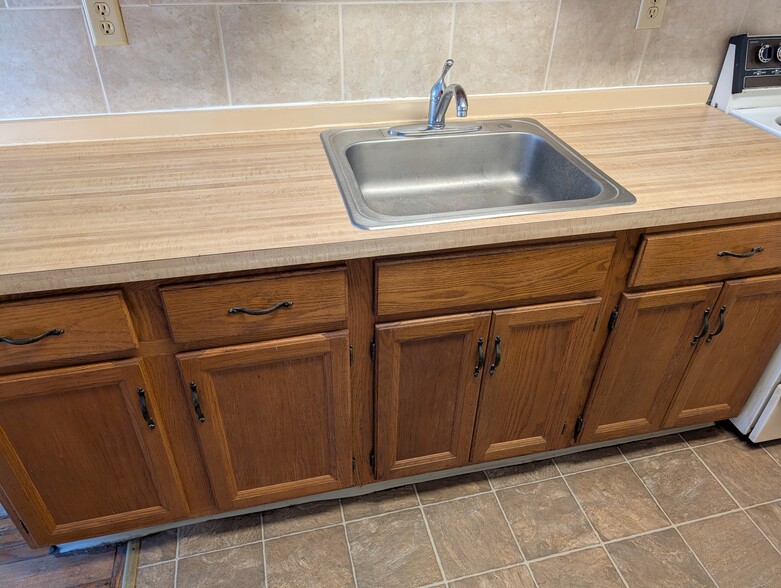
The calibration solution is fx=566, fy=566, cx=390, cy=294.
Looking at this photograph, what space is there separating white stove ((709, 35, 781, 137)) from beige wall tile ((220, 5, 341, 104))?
3.72ft

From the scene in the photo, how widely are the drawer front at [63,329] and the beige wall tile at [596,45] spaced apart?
50.0 inches

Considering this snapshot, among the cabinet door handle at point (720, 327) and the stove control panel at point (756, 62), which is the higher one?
the stove control panel at point (756, 62)

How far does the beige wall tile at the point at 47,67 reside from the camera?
1.24m

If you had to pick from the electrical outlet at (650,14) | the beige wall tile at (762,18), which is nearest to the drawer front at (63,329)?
the electrical outlet at (650,14)

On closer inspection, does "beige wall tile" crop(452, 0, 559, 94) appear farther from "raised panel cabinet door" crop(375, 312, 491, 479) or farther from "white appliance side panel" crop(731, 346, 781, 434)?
"white appliance side panel" crop(731, 346, 781, 434)

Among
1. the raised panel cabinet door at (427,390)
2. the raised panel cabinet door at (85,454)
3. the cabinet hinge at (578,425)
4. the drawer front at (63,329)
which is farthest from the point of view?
the cabinet hinge at (578,425)

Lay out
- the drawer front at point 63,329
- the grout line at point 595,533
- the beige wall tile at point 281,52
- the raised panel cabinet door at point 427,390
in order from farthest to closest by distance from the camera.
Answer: the grout line at point 595,533
the beige wall tile at point 281,52
the raised panel cabinet door at point 427,390
the drawer front at point 63,329

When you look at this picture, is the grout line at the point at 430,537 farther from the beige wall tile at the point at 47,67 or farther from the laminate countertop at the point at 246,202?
the beige wall tile at the point at 47,67

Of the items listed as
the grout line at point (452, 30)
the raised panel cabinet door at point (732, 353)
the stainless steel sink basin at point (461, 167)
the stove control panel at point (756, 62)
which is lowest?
the raised panel cabinet door at point (732, 353)

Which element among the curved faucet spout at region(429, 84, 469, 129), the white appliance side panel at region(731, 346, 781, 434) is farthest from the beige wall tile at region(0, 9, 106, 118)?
the white appliance side panel at region(731, 346, 781, 434)

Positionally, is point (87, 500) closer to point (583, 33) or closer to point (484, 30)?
point (484, 30)

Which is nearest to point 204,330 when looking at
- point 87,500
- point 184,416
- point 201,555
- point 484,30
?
point 184,416

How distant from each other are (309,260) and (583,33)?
1.05m

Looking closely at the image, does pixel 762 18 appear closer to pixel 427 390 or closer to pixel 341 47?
pixel 341 47
